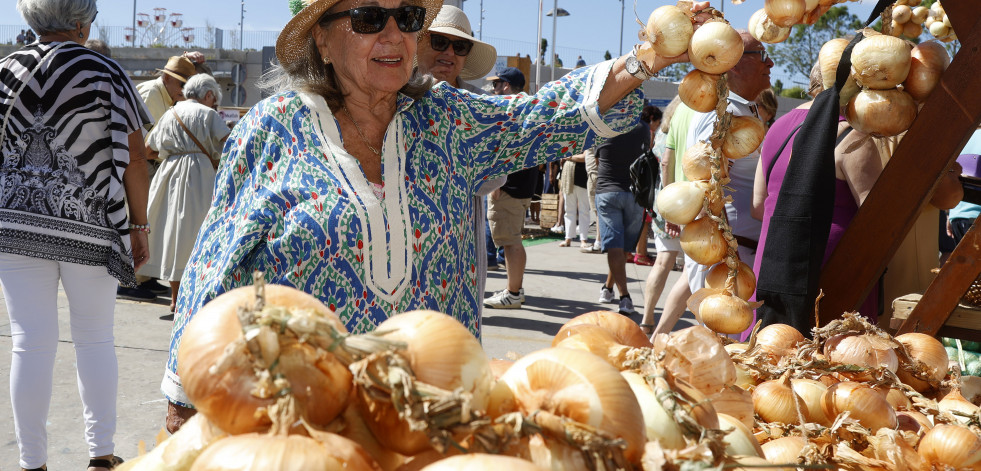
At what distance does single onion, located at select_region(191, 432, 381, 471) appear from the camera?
2.33 feet

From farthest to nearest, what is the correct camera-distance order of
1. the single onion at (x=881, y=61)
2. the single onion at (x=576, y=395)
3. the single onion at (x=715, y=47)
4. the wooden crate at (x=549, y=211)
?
the wooden crate at (x=549, y=211), the single onion at (x=881, y=61), the single onion at (x=715, y=47), the single onion at (x=576, y=395)

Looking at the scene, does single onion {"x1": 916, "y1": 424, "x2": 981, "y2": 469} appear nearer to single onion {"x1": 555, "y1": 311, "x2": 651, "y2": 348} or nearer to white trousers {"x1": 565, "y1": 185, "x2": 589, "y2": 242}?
single onion {"x1": 555, "y1": 311, "x2": 651, "y2": 348}

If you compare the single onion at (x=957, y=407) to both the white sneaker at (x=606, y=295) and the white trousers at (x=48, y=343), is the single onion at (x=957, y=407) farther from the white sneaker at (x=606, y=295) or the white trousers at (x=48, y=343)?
the white sneaker at (x=606, y=295)

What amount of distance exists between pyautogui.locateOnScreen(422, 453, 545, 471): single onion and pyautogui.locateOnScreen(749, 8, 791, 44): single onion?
135cm

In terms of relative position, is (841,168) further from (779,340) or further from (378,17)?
(378,17)

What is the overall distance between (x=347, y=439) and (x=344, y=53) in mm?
1237

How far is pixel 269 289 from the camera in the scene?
896 mm

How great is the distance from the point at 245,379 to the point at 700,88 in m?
1.21

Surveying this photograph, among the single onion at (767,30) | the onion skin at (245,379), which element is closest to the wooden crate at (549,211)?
the single onion at (767,30)

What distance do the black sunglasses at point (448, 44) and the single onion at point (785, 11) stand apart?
2.10 metres

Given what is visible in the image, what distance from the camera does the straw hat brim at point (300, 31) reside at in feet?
5.89

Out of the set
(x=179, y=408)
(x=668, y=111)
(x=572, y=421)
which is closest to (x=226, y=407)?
(x=572, y=421)

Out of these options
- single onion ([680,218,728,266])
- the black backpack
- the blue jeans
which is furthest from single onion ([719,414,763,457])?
the blue jeans

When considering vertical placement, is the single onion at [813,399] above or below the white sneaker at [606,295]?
above
